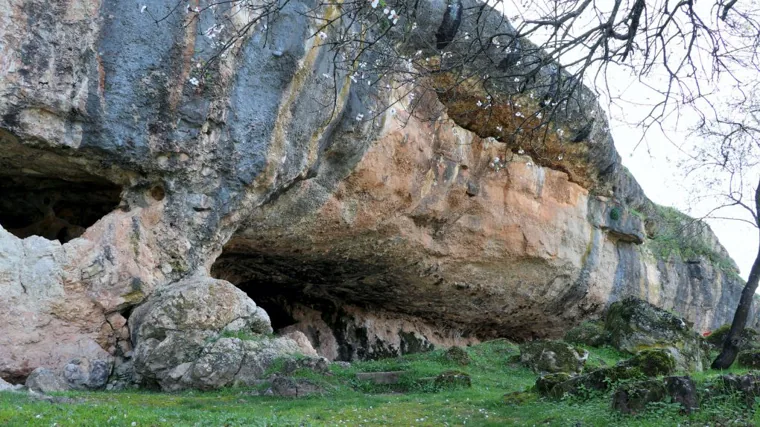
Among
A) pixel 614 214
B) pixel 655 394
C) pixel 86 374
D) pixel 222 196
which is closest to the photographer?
pixel 655 394

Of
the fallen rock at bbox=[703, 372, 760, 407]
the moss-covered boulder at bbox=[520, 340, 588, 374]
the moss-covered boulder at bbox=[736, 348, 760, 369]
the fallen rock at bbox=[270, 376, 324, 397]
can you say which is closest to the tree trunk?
the moss-covered boulder at bbox=[736, 348, 760, 369]

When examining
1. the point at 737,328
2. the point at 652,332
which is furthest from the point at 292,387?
the point at 652,332

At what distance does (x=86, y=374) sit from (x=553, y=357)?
8.17 m

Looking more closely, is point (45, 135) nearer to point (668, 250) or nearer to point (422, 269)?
point (422, 269)

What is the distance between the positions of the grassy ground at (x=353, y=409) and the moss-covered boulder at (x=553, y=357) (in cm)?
190

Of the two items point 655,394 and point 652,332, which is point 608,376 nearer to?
point 655,394

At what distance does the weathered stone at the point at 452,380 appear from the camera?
38.0 ft

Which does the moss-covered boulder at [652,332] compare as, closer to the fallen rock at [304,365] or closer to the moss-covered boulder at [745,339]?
the moss-covered boulder at [745,339]

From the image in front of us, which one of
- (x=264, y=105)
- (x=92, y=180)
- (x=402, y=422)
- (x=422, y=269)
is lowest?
(x=402, y=422)

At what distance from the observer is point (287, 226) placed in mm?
15359

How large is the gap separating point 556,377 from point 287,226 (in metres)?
7.50

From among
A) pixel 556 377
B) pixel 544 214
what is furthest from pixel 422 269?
pixel 556 377

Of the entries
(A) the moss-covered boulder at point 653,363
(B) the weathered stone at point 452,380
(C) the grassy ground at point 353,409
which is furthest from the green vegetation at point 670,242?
(A) the moss-covered boulder at point 653,363

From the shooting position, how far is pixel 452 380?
11.7 m
